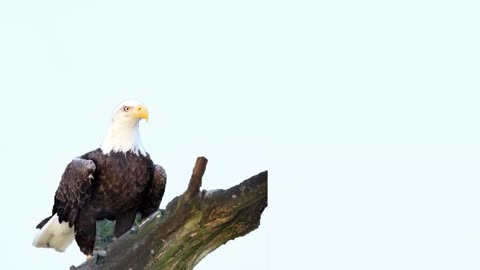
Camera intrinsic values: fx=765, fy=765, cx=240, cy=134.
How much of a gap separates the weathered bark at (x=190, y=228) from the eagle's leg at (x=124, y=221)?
18 centimetres

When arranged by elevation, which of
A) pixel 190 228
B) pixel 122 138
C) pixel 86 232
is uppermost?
pixel 122 138

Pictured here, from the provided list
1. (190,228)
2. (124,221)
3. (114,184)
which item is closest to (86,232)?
(124,221)

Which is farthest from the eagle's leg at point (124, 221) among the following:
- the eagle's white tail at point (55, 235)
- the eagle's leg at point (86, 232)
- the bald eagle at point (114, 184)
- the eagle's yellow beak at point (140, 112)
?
the eagle's yellow beak at point (140, 112)

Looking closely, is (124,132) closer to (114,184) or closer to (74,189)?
(114,184)

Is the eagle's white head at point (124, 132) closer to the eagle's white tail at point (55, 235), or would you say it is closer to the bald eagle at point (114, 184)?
the bald eagle at point (114, 184)

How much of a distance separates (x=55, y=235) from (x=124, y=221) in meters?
0.45

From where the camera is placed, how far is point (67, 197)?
383 cm

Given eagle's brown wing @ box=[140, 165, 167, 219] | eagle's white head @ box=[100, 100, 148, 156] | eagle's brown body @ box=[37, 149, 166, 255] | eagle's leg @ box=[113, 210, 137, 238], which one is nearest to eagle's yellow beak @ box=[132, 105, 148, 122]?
eagle's white head @ box=[100, 100, 148, 156]

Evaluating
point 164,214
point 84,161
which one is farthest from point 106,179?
point 164,214

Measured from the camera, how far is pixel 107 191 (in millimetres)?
3770

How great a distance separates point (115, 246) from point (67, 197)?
391 millimetres

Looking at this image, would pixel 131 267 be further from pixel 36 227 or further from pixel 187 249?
pixel 36 227

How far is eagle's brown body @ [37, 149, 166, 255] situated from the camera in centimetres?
376

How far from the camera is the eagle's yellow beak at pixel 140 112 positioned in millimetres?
3648
